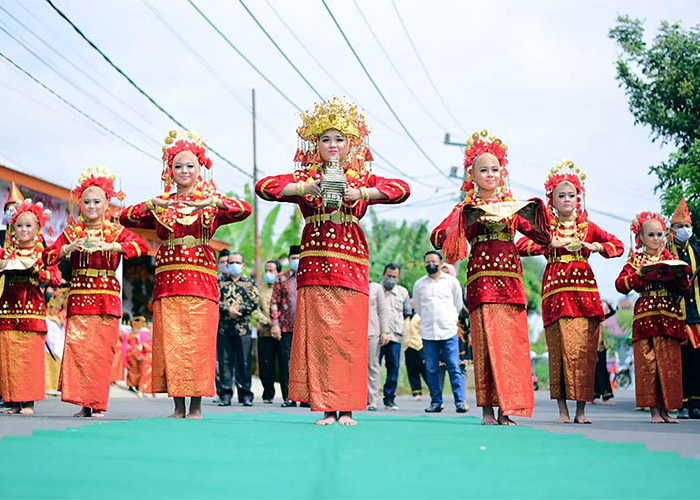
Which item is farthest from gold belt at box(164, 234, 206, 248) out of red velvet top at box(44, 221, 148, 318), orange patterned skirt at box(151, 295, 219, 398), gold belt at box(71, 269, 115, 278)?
gold belt at box(71, 269, 115, 278)

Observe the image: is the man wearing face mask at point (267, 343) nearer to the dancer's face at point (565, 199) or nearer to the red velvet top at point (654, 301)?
the red velvet top at point (654, 301)

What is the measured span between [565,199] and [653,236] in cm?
136

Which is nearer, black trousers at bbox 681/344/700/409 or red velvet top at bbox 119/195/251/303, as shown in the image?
red velvet top at bbox 119/195/251/303

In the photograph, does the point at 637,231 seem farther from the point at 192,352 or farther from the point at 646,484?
the point at 646,484

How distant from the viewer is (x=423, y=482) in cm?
345

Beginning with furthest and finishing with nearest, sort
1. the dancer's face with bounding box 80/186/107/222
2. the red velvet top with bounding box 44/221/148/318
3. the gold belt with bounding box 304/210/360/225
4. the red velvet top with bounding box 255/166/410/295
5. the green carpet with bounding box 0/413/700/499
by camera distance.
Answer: the dancer's face with bounding box 80/186/107/222 → the red velvet top with bounding box 44/221/148/318 → the gold belt with bounding box 304/210/360/225 → the red velvet top with bounding box 255/166/410/295 → the green carpet with bounding box 0/413/700/499

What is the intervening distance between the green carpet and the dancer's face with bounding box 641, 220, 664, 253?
4182mm

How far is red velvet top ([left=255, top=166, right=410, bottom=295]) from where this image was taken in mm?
6762

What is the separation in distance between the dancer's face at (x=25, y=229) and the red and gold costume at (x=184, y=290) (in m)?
2.09

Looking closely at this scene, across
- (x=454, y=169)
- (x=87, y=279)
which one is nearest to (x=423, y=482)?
(x=87, y=279)

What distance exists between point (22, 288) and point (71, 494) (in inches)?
265

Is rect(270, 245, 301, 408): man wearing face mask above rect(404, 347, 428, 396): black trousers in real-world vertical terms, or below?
above

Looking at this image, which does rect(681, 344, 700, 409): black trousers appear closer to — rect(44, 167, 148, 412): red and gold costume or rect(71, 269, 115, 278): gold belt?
rect(44, 167, 148, 412): red and gold costume

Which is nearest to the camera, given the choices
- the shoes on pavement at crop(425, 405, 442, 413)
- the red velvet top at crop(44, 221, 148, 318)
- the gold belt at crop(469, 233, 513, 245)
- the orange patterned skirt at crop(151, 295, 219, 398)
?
the gold belt at crop(469, 233, 513, 245)
